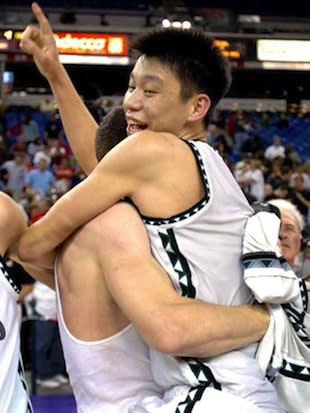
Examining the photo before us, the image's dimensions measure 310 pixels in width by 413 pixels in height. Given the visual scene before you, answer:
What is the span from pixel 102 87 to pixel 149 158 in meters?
17.4

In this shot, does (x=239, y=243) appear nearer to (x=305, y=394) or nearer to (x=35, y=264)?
(x=305, y=394)

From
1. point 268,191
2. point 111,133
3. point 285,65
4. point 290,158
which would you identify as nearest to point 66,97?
point 111,133

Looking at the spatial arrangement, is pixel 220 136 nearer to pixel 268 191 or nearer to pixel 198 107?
pixel 268 191

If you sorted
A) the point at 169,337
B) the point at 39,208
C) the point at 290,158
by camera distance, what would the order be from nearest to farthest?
the point at 169,337
the point at 39,208
the point at 290,158

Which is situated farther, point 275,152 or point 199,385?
point 275,152

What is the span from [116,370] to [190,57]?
30.7 inches

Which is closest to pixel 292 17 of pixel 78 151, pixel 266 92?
pixel 266 92

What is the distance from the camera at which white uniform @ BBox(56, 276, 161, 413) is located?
2.10 metres

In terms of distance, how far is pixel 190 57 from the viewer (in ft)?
7.15

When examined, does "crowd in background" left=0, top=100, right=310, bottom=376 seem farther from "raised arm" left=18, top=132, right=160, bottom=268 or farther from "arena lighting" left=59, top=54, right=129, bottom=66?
"raised arm" left=18, top=132, right=160, bottom=268

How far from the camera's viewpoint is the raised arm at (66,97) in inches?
95.0

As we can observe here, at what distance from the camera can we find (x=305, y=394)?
2.05 meters

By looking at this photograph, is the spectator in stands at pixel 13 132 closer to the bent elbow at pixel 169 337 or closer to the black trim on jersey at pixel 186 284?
the black trim on jersey at pixel 186 284

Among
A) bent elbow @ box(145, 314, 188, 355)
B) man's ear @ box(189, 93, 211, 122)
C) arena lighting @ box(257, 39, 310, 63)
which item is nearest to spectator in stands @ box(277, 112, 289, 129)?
arena lighting @ box(257, 39, 310, 63)
